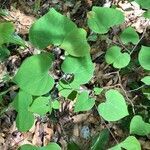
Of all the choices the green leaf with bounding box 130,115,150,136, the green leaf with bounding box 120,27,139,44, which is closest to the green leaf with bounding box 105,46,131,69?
the green leaf with bounding box 120,27,139,44

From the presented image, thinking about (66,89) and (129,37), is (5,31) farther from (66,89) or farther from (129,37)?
(129,37)

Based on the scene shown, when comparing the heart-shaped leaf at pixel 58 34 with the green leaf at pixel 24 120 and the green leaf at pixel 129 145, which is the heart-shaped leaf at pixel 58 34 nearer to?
the green leaf at pixel 24 120

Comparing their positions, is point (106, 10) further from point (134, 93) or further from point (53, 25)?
point (134, 93)

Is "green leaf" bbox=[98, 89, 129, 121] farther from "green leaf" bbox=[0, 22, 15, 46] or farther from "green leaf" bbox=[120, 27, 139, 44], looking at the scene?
"green leaf" bbox=[0, 22, 15, 46]

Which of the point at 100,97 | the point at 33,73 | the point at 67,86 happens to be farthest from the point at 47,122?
the point at 33,73

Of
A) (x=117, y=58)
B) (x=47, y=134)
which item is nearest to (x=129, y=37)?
(x=117, y=58)
